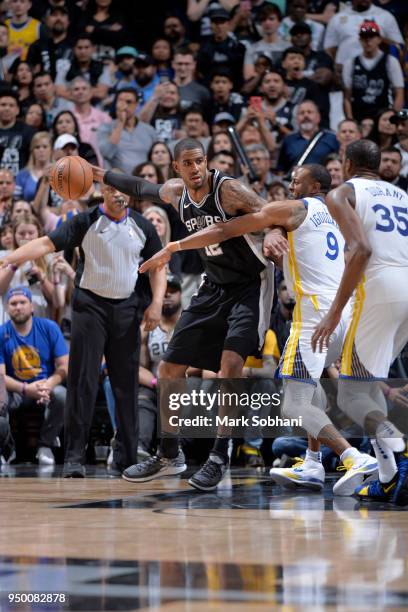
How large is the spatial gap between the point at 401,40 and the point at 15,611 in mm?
9843

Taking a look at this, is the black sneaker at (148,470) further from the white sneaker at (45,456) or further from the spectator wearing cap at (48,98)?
the spectator wearing cap at (48,98)

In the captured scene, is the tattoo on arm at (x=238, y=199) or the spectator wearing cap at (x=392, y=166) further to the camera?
the spectator wearing cap at (x=392, y=166)

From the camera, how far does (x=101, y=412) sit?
8.51m

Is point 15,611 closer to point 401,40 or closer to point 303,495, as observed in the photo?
point 303,495

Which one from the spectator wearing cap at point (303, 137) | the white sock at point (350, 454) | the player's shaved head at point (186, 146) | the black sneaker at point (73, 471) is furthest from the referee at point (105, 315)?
the spectator wearing cap at point (303, 137)

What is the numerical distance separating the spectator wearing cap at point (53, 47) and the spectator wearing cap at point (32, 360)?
15.5ft

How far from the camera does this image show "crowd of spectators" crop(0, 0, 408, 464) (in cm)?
873

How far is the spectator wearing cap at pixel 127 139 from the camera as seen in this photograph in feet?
34.0

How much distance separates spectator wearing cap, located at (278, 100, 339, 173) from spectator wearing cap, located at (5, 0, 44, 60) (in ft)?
14.1

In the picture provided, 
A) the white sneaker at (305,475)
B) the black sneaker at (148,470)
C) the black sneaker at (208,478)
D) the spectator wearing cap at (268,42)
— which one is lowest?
the black sneaker at (148,470)

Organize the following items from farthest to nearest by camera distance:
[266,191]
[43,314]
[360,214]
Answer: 1. [266,191]
2. [43,314]
3. [360,214]

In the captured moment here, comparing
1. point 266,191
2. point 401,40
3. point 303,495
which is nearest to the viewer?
point 303,495

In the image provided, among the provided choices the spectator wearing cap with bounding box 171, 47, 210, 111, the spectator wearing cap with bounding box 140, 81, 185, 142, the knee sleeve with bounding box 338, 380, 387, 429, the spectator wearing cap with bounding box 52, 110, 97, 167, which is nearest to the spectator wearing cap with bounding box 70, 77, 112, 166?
the spectator wearing cap with bounding box 52, 110, 97, 167

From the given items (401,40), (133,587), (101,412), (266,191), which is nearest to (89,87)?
(266,191)
